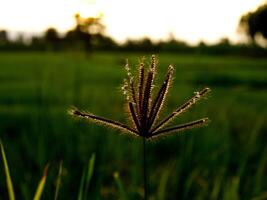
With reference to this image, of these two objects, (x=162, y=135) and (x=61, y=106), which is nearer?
(x=162, y=135)

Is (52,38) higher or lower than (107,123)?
lower

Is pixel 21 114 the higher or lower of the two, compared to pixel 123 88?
lower

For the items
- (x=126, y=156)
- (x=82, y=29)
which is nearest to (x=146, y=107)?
(x=82, y=29)

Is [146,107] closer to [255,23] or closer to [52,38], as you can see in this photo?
[255,23]

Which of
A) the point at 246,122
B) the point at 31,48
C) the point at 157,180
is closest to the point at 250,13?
the point at 31,48

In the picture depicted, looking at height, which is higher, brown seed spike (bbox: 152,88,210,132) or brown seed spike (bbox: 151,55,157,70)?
brown seed spike (bbox: 151,55,157,70)

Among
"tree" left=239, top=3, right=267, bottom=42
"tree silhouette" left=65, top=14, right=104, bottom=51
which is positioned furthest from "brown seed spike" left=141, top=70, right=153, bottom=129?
"tree" left=239, top=3, right=267, bottom=42

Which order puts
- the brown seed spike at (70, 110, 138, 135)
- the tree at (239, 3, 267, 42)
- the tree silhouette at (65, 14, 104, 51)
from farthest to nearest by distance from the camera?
the tree at (239, 3, 267, 42)
the tree silhouette at (65, 14, 104, 51)
the brown seed spike at (70, 110, 138, 135)

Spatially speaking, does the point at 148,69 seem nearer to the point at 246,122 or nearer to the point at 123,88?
the point at 123,88

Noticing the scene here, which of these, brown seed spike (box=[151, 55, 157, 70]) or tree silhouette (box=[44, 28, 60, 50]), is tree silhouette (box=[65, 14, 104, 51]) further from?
tree silhouette (box=[44, 28, 60, 50])
